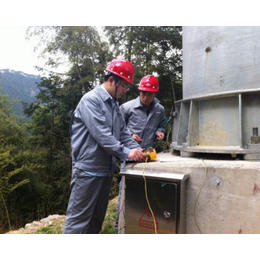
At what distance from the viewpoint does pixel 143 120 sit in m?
3.58

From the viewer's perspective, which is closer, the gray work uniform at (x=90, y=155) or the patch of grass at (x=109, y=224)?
the gray work uniform at (x=90, y=155)

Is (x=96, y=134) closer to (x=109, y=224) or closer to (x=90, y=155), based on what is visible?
(x=90, y=155)

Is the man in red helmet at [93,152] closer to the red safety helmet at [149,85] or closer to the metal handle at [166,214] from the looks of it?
the metal handle at [166,214]

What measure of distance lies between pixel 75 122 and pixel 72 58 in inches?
367

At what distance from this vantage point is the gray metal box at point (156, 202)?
2.15 metres

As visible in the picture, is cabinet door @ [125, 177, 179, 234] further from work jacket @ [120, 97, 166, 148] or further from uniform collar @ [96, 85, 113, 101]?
work jacket @ [120, 97, 166, 148]

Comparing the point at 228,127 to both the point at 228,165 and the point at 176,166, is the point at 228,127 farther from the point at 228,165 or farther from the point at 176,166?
the point at 176,166

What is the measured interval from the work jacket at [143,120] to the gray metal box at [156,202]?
1.24m

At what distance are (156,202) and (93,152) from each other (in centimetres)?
81

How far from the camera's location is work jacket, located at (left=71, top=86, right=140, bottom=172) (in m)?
2.25

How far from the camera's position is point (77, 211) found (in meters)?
2.39

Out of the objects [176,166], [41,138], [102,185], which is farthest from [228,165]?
Answer: [41,138]

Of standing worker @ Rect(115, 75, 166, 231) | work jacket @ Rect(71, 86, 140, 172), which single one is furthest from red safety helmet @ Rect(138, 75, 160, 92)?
work jacket @ Rect(71, 86, 140, 172)

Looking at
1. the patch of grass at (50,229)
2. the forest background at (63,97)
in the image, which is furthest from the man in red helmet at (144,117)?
the forest background at (63,97)
